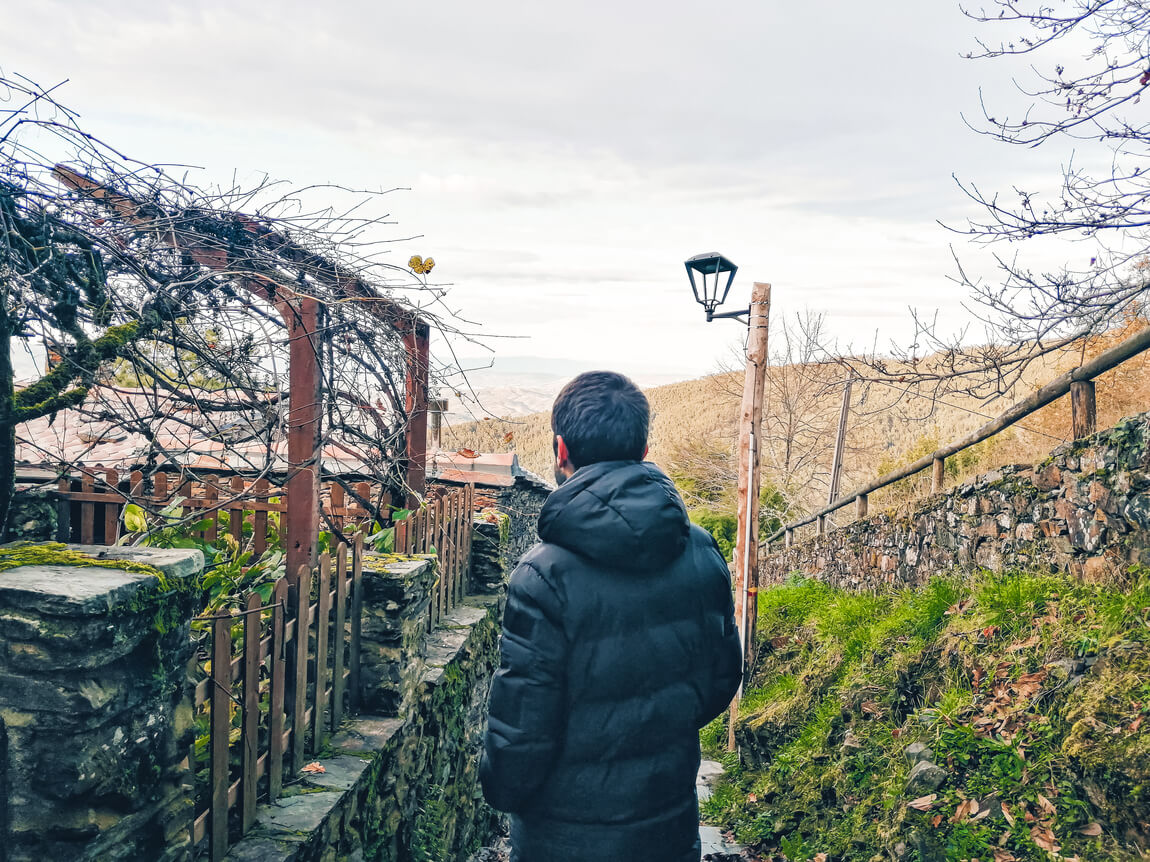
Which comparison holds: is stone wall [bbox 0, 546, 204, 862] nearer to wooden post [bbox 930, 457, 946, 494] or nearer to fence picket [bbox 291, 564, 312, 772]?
fence picket [bbox 291, 564, 312, 772]

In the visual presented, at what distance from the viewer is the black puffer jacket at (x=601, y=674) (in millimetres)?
1826

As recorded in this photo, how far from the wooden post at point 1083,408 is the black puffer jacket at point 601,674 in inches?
153

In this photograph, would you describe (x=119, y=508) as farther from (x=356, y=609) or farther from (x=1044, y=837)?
(x=1044, y=837)

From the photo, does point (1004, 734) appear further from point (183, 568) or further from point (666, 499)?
point (183, 568)

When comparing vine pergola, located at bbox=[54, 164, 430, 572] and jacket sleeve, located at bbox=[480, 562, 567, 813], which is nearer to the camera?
jacket sleeve, located at bbox=[480, 562, 567, 813]

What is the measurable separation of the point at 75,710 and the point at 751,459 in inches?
244

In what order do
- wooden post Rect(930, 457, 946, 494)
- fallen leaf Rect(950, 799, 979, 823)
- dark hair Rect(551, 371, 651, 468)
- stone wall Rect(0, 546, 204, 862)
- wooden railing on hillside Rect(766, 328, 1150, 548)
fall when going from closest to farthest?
stone wall Rect(0, 546, 204, 862)
dark hair Rect(551, 371, 651, 468)
fallen leaf Rect(950, 799, 979, 823)
wooden railing on hillside Rect(766, 328, 1150, 548)
wooden post Rect(930, 457, 946, 494)

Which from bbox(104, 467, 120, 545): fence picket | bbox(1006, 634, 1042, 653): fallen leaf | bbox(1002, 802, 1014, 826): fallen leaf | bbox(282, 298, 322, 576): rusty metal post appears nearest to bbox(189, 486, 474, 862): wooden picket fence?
bbox(282, 298, 322, 576): rusty metal post

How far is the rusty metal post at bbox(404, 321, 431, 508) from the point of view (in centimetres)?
489

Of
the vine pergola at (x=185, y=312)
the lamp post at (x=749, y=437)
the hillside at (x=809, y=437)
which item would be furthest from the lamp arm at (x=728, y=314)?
the hillside at (x=809, y=437)

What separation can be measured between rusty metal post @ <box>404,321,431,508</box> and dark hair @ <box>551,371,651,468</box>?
274 centimetres

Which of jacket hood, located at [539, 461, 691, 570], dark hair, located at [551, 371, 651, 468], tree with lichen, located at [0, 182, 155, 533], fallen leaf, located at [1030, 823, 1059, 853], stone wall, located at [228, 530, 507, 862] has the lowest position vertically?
fallen leaf, located at [1030, 823, 1059, 853]

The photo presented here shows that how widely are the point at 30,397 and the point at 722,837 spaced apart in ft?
18.0

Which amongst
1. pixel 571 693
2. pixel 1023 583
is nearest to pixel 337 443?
pixel 571 693
